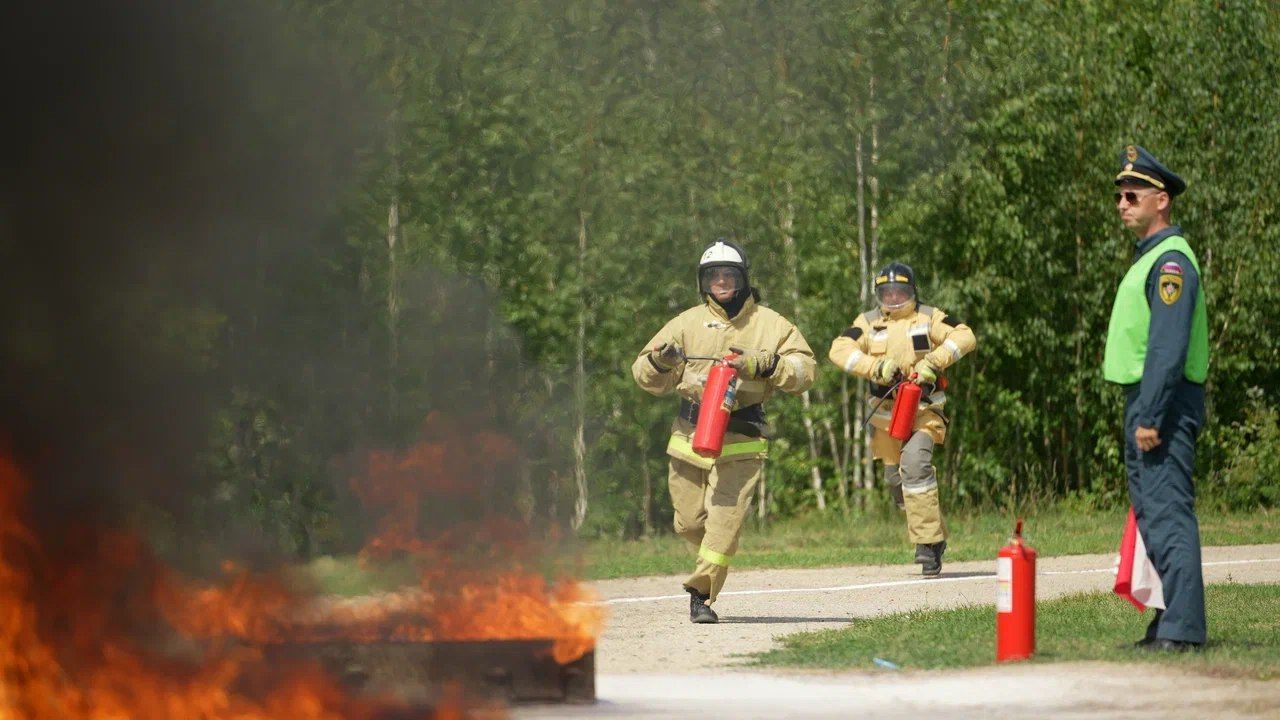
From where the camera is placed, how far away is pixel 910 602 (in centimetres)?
1116

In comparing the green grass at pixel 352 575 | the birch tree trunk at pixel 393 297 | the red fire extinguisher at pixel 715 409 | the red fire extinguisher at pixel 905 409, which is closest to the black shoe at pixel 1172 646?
the red fire extinguisher at pixel 715 409

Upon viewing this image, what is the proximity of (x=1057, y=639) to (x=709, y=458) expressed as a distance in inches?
88.9

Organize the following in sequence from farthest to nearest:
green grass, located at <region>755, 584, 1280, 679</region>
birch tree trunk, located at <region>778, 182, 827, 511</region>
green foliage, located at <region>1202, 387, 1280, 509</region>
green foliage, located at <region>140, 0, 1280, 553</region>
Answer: birch tree trunk, located at <region>778, 182, 827, 511</region>, green foliage, located at <region>1202, 387, 1280, 509</region>, green foliage, located at <region>140, 0, 1280, 553</region>, green grass, located at <region>755, 584, 1280, 679</region>

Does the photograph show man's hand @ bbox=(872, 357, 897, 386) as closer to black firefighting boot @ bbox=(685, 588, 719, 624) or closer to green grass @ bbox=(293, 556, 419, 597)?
black firefighting boot @ bbox=(685, 588, 719, 624)

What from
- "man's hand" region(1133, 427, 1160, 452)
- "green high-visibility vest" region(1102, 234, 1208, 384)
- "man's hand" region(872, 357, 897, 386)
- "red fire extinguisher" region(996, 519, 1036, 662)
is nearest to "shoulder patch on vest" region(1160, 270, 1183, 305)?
"green high-visibility vest" region(1102, 234, 1208, 384)

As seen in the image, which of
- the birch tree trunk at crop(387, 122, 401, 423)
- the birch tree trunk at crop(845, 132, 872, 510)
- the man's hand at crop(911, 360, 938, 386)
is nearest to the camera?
the birch tree trunk at crop(387, 122, 401, 423)

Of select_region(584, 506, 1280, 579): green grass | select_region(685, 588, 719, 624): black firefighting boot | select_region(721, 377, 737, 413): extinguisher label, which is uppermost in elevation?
select_region(721, 377, 737, 413): extinguisher label

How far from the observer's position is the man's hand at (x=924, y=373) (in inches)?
527

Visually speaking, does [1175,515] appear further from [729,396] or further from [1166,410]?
[729,396]

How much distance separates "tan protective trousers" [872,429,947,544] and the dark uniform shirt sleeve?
15.0 ft

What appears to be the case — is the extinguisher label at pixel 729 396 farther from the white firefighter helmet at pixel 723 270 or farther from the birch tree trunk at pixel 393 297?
the birch tree trunk at pixel 393 297

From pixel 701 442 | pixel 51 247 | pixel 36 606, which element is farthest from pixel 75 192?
pixel 701 442

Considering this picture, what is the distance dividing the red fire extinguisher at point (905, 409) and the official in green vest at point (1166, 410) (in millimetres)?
4929

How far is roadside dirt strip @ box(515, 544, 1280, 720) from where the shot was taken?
269 inches
